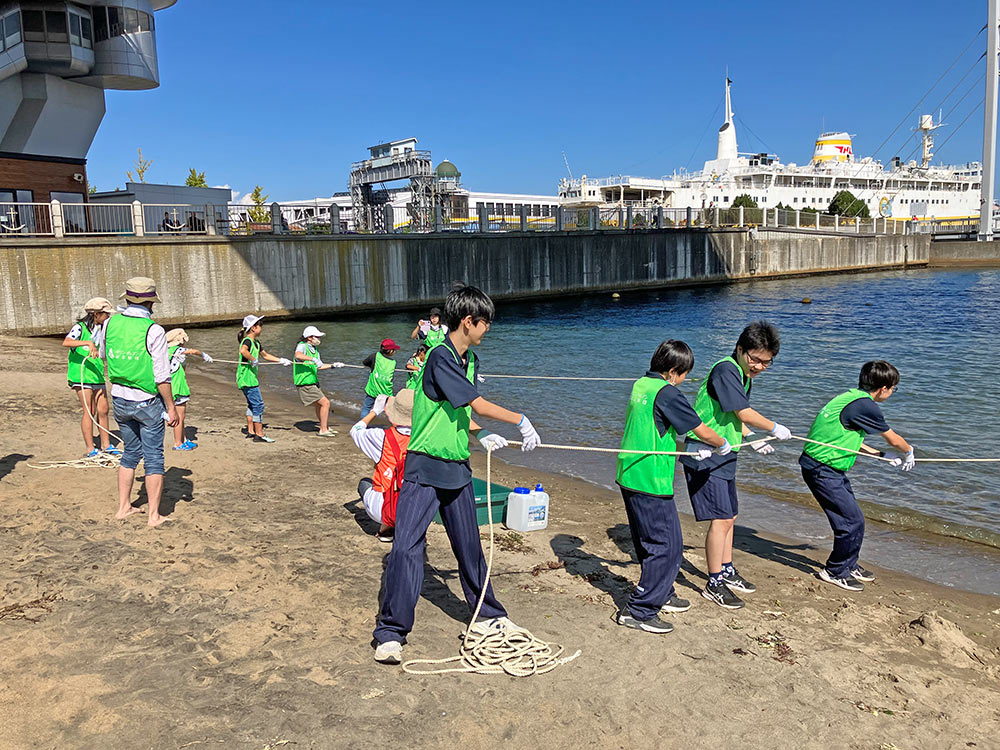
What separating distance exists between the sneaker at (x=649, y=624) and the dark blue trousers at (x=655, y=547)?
32mm

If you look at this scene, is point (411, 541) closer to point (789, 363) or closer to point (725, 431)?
point (725, 431)

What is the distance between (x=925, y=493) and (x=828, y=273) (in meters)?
55.9

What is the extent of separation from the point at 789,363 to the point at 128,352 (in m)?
18.1

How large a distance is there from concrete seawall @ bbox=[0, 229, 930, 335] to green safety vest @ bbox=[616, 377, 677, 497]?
26.3 m

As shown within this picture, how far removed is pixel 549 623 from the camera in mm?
4977

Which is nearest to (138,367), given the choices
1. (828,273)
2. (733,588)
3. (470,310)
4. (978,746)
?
(470,310)

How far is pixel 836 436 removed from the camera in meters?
5.69

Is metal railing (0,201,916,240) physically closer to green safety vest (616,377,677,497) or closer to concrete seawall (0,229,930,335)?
concrete seawall (0,229,930,335)

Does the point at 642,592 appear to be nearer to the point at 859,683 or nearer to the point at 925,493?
the point at 859,683

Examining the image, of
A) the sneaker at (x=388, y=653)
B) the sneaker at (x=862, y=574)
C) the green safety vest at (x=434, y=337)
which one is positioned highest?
the green safety vest at (x=434, y=337)

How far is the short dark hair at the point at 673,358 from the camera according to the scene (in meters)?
4.80

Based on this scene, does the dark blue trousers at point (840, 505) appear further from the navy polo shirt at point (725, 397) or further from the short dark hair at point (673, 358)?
the short dark hair at point (673, 358)

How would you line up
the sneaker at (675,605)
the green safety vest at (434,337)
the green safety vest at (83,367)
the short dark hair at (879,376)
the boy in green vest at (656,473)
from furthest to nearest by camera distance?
the green safety vest at (83,367), the green safety vest at (434,337), the short dark hair at (879,376), the sneaker at (675,605), the boy in green vest at (656,473)

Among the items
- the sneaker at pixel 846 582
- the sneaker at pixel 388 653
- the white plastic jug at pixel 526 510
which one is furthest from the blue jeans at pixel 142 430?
the sneaker at pixel 846 582
